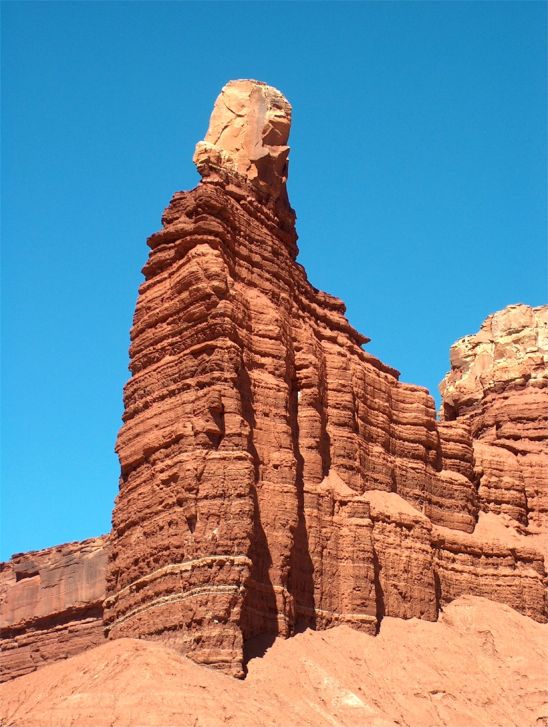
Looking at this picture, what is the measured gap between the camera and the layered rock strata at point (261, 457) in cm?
4044

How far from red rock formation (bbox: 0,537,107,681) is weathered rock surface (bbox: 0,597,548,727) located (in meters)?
25.4

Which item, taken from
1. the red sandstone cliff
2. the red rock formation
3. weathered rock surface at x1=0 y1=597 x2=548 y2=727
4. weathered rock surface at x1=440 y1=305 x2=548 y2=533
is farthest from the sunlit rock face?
the red rock formation

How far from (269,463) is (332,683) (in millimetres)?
8189

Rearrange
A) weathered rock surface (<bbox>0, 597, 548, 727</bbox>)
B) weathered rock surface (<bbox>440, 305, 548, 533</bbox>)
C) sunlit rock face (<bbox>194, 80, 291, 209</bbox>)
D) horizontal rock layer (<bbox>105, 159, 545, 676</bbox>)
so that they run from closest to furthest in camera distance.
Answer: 1. weathered rock surface (<bbox>0, 597, 548, 727</bbox>)
2. horizontal rock layer (<bbox>105, 159, 545, 676</bbox>)
3. sunlit rock face (<bbox>194, 80, 291, 209</bbox>)
4. weathered rock surface (<bbox>440, 305, 548, 533</bbox>)

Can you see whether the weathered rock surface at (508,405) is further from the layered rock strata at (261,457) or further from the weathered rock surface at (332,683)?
the weathered rock surface at (332,683)

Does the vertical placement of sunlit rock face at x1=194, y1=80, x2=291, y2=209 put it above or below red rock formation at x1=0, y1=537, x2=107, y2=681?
above

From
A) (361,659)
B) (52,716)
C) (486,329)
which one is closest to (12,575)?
(486,329)

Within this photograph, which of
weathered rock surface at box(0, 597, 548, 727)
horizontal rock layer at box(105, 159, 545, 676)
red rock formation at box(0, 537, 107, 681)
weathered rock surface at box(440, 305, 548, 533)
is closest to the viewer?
weathered rock surface at box(0, 597, 548, 727)

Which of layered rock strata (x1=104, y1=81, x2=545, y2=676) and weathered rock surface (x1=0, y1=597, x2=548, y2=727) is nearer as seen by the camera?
weathered rock surface (x1=0, y1=597, x2=548, y2=727)

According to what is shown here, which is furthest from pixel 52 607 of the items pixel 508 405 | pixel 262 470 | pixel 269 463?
pixel 262 470

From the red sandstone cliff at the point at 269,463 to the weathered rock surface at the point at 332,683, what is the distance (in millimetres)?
985

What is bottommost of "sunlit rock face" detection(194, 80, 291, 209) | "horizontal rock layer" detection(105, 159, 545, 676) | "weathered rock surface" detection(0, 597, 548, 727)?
"weathered rock surface" detection(0, 597, 548, 727)

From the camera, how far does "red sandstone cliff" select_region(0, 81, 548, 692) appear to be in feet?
133

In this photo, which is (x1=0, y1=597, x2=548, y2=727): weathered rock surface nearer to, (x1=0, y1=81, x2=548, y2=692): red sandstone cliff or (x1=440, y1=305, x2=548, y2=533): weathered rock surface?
(x1=0, y1=81, x2=548, y2=692): red sandstone cliff
